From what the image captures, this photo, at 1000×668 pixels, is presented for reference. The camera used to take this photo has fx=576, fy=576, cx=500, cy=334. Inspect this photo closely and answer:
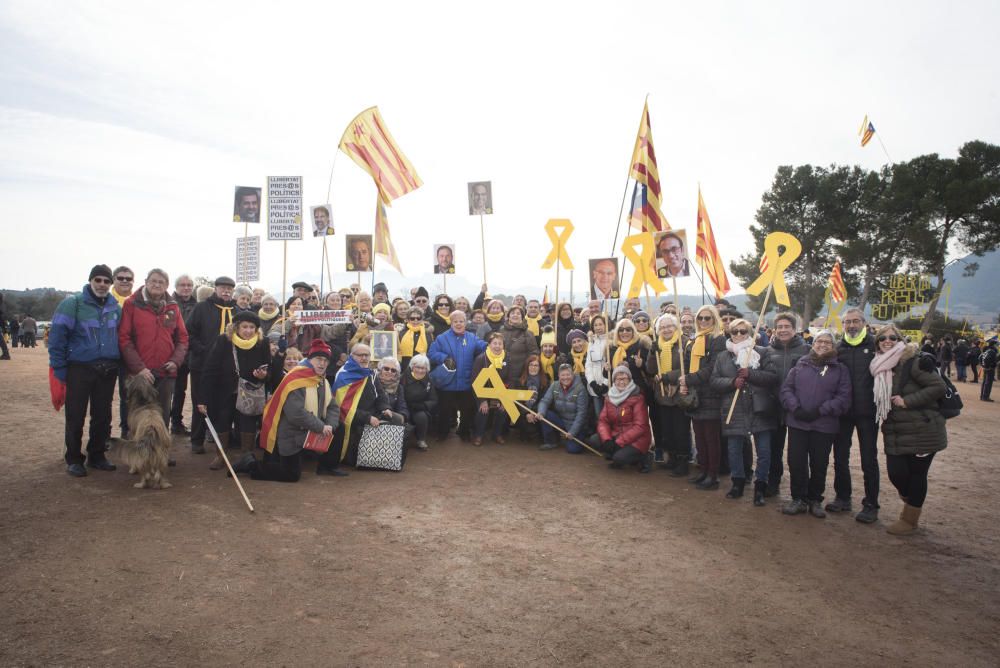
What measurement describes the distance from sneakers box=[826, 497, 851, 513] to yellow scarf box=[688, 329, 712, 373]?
2.11 metres

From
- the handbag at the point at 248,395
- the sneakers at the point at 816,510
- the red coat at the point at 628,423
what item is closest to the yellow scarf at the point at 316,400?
the handbag at the point at 248,395

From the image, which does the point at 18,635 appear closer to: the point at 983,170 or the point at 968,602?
the point at 968,602

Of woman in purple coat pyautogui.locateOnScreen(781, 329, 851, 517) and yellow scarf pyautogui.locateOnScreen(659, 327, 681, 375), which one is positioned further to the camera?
yellow scarf pyautogui.locateOnScreen(659, 327, 681, 375)

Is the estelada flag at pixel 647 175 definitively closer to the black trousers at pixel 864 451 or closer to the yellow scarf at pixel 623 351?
the yellow scarf at pixel 623 351

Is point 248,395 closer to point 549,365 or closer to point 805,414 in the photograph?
point 549,365

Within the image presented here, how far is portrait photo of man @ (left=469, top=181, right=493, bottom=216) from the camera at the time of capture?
12766mm

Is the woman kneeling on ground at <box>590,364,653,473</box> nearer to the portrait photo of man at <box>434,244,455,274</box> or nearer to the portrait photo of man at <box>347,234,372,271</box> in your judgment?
the portrait photo of man at <box>347,234,372,271</box>

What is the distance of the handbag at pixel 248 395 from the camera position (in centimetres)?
732

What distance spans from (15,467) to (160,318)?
7.56 ft

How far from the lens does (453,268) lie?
13750mm

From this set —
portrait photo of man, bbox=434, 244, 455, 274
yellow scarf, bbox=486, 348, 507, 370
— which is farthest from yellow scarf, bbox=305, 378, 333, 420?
portrait photo of man, bbox=434, 244, 455, 274

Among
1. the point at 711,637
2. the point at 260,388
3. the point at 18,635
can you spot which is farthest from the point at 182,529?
the point at 711,637

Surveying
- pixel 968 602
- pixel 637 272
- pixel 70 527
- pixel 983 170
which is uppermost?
pixel 983 170

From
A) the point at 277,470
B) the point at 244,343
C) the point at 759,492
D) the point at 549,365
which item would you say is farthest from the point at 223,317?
the point at 759,492
